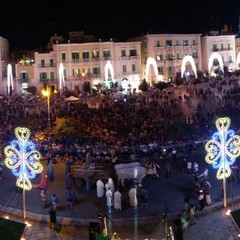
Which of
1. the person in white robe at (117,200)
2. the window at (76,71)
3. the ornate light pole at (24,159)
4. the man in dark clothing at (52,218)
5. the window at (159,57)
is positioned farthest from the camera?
the window at (159,57)

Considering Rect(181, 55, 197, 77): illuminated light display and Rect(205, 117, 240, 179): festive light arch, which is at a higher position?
Rect(181, 55, 197, 77): illuminated light display

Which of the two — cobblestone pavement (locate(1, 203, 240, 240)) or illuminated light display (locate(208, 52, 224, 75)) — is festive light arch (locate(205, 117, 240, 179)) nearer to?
cobblestone pavement (locate(1, 203, 240, 240))

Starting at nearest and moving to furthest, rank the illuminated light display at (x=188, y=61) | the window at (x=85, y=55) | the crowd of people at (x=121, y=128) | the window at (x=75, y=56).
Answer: the crowd of people at (x=121, y=128) → the window at (x=75, y=56) → the window at (x=85, y=55) → the illuminated light display at (x=188, y=61)

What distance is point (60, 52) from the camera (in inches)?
2330

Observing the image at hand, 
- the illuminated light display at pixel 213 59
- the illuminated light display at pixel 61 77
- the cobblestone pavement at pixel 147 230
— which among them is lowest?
the cobblestone pavement at pixel 147 230

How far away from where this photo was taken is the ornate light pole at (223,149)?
19.5 metres

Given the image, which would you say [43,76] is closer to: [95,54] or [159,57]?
[95,54]

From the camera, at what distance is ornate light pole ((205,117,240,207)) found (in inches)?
766

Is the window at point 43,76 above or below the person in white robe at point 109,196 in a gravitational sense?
above

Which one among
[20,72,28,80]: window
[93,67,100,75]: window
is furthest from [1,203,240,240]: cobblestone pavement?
[93,67,100,75]: window

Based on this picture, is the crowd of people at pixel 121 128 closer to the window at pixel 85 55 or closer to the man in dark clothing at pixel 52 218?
the man in dark clothing at pixel 52 218

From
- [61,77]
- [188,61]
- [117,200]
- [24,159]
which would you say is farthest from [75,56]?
[117,200]

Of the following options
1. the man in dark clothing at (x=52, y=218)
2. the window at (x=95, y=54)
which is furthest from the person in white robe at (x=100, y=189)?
the window at (x=95, y=54)

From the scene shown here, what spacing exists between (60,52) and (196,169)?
38895 mm
